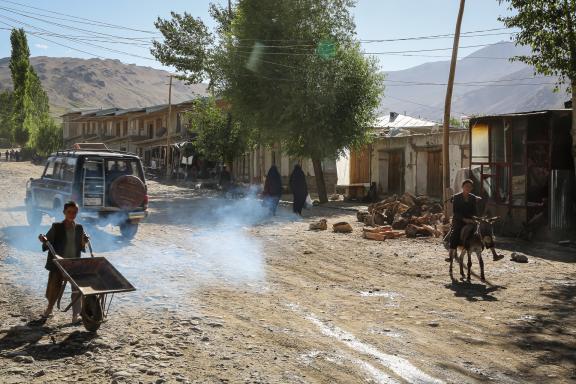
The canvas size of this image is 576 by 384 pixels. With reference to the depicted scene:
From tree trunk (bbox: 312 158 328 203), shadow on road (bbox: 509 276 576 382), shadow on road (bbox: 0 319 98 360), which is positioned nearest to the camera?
shadow on road (bbox: 0 319 98 360)

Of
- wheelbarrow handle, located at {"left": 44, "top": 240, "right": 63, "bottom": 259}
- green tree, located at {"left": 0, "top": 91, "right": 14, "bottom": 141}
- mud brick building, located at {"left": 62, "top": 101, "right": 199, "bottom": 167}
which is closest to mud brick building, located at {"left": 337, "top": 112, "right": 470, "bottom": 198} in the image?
wheelbarrow handle, located at {"left": 44, "top": 240, "right": 63, "bottom": 259}

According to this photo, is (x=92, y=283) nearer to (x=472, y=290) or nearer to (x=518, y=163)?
(x=472, y=290)

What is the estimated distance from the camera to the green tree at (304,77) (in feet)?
84.4

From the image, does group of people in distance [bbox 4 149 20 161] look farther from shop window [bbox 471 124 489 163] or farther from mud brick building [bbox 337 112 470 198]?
shop window [bbox 471 124 489 163]

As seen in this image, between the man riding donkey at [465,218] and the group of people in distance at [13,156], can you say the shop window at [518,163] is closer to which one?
the man riding donkey at [465,218]

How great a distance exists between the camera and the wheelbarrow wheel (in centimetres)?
634

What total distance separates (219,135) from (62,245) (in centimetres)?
3026

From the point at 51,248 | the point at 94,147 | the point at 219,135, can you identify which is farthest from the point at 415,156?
the point at 51,248

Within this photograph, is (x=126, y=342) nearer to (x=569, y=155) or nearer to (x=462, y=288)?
(x=462, y=288)

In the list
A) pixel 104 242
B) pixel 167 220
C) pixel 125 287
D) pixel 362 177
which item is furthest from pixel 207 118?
pixel 125 287

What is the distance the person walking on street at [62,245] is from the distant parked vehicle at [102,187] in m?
5.76

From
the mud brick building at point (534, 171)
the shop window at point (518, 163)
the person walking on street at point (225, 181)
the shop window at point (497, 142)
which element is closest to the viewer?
the mud brick building at point (534, 171)

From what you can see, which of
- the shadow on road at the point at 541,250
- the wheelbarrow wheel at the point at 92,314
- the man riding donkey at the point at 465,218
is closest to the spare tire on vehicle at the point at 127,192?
the wheelbarrow wheel at the point at 92,314

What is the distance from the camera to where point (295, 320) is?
23.7 feet
